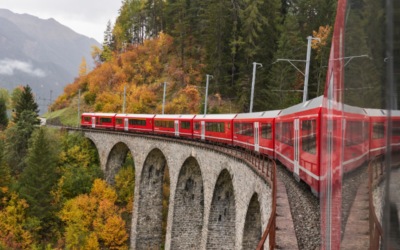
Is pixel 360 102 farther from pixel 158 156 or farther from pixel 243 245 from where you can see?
pixel 158 156

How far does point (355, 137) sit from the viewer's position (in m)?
1.39

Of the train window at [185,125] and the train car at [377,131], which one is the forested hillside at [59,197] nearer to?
the train window at [185,125]

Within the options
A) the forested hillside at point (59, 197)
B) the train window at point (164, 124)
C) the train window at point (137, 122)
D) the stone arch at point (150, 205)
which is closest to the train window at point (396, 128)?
the train window at point (164, 124)

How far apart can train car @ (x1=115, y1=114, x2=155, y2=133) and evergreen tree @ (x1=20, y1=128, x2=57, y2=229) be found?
9.23 metres

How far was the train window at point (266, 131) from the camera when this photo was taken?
16.3 meters

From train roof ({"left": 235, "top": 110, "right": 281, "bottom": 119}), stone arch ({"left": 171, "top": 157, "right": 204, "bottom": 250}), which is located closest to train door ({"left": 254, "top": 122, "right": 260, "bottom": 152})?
A: train roof ({"left": 235, "top": 110, "right": 281, "bottom": 119})

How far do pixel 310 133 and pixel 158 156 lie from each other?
25341 millimetres

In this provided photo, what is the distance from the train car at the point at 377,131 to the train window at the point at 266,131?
15.3 metres

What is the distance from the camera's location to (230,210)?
71.9 feet

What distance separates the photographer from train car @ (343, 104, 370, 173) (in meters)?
1.26

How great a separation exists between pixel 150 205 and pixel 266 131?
21.3 m

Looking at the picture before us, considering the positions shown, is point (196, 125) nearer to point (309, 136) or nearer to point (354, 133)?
point (309, 136)

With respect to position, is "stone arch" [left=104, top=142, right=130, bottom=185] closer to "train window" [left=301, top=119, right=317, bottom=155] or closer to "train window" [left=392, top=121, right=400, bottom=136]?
"train window" [left=301, top=119, right=317, bottom=155]

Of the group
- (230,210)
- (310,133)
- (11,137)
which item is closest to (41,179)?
(11,137)
